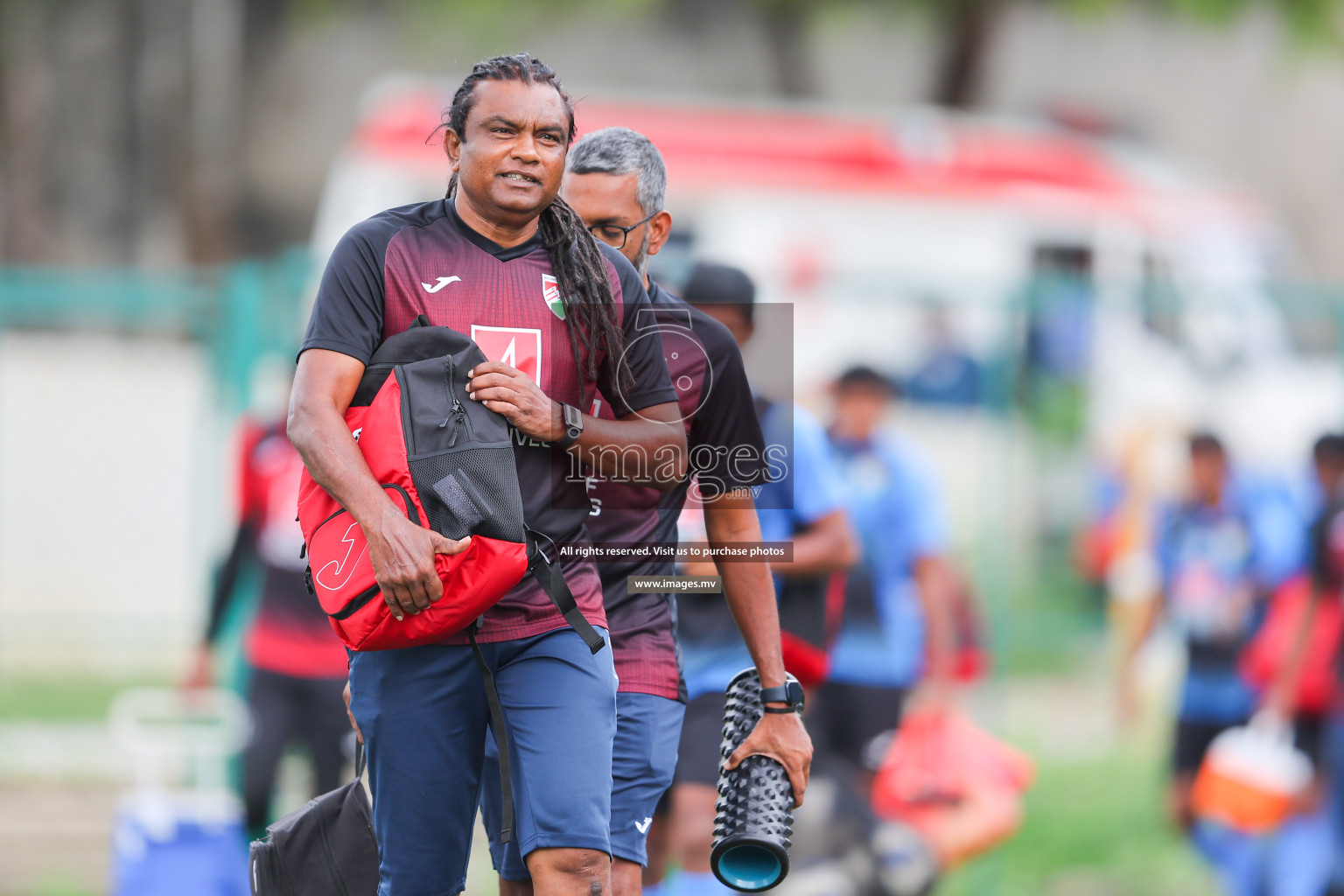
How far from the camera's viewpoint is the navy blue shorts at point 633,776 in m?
3.38

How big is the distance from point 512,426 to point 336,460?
0.36 meters

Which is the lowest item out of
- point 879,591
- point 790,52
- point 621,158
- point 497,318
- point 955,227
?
point 879,591

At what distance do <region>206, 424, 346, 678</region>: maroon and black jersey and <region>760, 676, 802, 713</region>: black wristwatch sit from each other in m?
3.06

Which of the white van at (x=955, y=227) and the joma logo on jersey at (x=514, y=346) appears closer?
the joma logo on jersey at (x=514, y=346)

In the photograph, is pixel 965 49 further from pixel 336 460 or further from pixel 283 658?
pixel 336 460

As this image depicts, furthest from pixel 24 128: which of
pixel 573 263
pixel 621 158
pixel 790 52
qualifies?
pixel 573 263

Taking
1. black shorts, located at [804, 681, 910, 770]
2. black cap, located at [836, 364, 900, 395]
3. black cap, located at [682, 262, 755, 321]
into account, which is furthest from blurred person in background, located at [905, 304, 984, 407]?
black cap, located at [682, 262, 755, 321]

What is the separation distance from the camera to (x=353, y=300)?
9.73ft

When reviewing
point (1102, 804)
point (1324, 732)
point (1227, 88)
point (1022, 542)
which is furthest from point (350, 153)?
point (1227, 88)

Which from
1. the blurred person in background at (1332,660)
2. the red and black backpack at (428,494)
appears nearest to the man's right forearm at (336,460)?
the red and black backpack at (428,494)

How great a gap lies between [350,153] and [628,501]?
392 inches

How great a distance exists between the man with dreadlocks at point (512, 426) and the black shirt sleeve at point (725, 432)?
1.09ft

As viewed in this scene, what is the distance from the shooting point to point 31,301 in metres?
7.85

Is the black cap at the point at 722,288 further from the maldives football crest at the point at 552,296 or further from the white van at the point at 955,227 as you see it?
the white van at the point at 955,227
